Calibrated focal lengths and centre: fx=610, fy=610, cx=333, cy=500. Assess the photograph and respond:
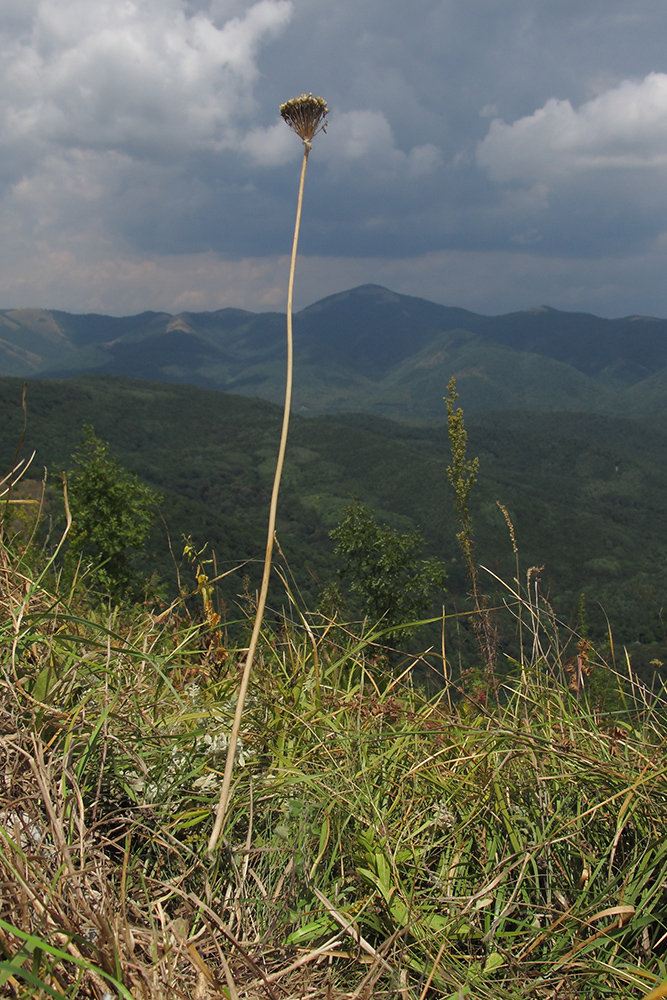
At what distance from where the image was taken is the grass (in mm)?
1276

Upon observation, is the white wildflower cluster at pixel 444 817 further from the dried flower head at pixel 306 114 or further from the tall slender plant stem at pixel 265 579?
the dried flower head at pixel 306 114

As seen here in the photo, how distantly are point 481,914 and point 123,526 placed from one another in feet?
58.5

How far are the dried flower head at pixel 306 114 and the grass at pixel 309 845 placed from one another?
1650 mm

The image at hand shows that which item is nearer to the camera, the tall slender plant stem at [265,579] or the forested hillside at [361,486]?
the tall slender plant stem at [265,579]

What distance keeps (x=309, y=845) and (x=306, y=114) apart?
1.92m

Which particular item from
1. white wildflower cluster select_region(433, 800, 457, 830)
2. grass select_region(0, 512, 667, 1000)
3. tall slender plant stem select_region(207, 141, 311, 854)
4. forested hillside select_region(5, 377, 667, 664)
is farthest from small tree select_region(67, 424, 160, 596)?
forested hillside select_region(5, 377, 667, 664)

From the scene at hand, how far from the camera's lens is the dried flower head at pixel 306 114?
1597mm

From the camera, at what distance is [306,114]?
5.27ft

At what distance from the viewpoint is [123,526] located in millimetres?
18078

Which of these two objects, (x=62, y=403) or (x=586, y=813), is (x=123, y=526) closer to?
(x=586, y=813)

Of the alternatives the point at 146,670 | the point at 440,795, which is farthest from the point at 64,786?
the point at 440,795

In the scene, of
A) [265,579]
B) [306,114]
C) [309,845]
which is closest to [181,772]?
[309,845]

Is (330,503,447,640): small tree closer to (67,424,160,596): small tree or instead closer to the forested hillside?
(67,424,160,596): small tree

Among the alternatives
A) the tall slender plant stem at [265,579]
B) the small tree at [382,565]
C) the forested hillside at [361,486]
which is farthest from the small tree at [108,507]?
the forested hillside at [361,486]
